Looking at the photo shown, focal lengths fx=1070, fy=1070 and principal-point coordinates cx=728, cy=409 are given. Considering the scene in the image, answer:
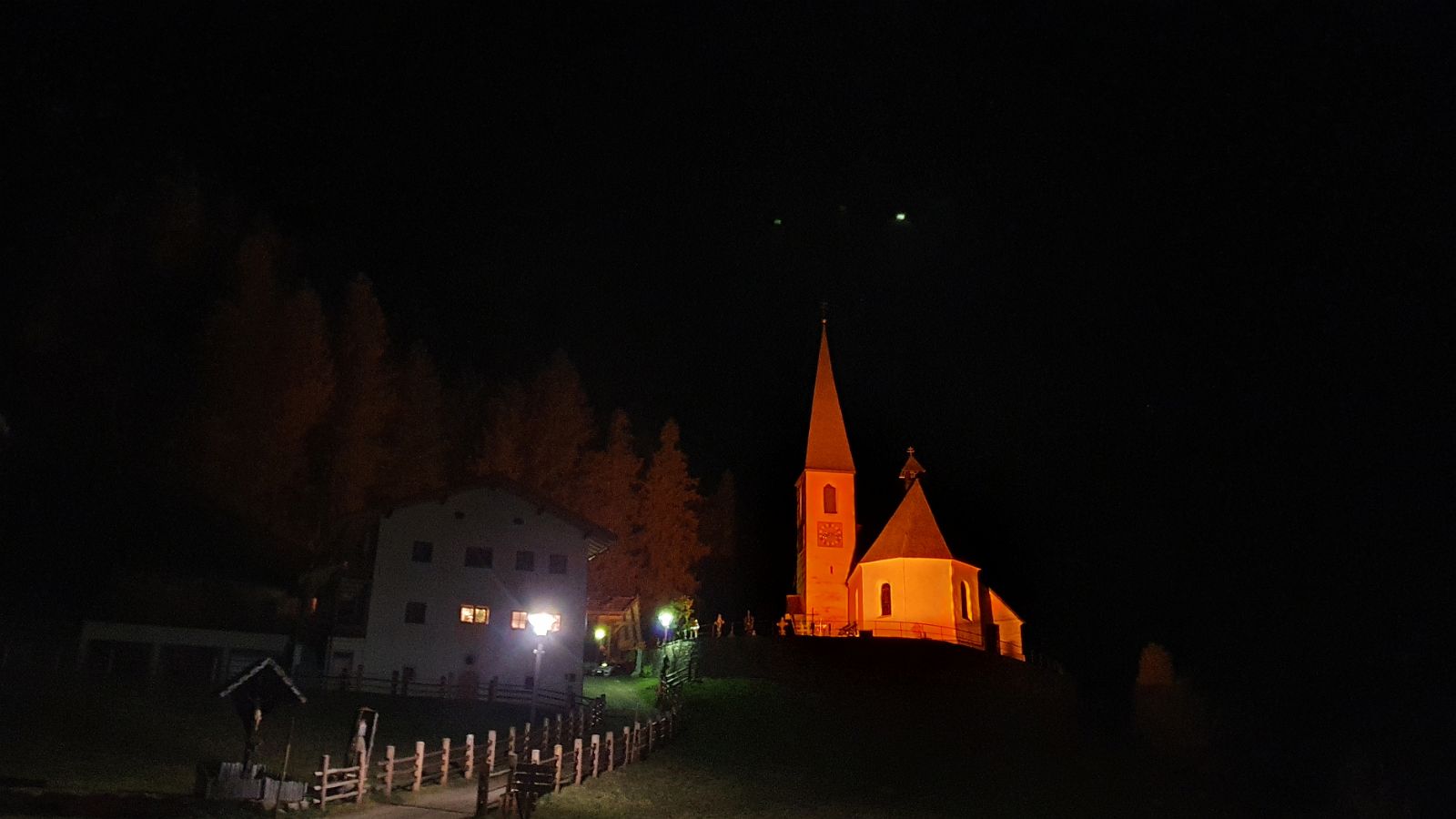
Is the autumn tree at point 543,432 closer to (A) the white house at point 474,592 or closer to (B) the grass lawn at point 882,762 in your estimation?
(A) the white house at point 474,592

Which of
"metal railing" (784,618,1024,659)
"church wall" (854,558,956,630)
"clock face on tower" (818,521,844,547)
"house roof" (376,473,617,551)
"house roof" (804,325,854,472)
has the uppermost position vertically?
"house roof" (804,325,854,472)

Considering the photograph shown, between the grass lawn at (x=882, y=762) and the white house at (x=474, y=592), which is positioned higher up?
the white house at (x=474, y=592)

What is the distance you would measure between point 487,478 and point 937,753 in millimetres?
17593

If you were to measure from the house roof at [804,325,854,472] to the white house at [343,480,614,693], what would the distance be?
25447mm

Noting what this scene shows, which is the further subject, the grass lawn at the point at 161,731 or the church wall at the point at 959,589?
the church wall at the point at 959,589

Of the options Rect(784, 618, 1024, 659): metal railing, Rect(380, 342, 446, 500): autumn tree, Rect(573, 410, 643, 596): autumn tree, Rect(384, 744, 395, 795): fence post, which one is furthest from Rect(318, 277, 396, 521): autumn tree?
Rect(384, 744, 395, 795): fence post

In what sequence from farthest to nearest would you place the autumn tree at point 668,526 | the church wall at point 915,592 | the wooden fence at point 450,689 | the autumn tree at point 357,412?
the autumn tree at point 668,526 → the church wall at point 915,592 → the autumn tree at point 357,412 → the wooden fence at point 450,689

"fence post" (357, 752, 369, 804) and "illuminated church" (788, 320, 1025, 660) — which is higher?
"illuminated church" (788, 320, 1025, 660)

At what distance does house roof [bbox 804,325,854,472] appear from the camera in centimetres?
6209

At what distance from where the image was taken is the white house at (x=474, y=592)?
3500 centimetres

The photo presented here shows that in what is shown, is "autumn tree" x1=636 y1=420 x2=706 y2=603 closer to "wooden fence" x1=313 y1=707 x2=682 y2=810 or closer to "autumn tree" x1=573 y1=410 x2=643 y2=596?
"autumn tree" x1=573 y1=410 x2=643 y2=596

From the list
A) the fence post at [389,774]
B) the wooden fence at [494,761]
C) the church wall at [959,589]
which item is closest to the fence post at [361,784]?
the wooden fence at [494,761]

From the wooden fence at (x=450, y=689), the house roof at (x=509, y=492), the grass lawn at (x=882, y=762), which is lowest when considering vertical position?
the grass lawn at (x=882, y=762)

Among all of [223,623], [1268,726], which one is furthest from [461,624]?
[1268,726]
